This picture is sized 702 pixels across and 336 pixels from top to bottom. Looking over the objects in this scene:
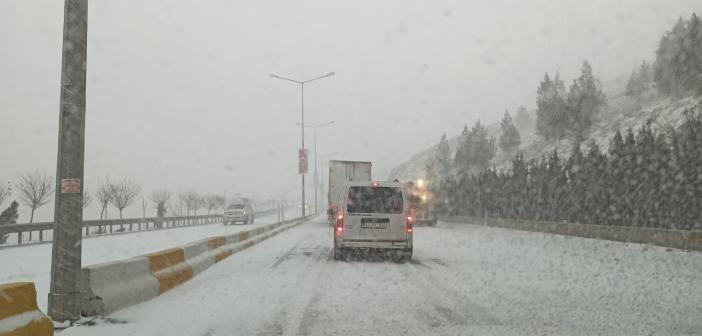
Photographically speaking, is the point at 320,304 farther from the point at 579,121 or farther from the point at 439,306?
the point at 579,121

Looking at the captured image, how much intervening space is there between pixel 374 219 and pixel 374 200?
18.1 inches

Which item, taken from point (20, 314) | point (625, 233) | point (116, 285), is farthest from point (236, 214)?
point (20, 314)

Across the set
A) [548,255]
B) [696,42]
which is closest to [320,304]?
[548,255]

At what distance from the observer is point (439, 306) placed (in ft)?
25.2

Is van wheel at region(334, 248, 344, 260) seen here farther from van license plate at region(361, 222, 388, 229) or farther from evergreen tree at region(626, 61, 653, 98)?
evergreen tree at region(626, 61, 653, 98)

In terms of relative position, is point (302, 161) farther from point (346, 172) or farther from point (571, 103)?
point (571, 103)

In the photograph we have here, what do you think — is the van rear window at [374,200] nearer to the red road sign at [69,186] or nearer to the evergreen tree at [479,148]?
the red road sign at [69,186]

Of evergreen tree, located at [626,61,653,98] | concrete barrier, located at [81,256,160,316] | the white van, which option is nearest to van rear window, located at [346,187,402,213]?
the white van

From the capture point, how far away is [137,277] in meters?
8.26

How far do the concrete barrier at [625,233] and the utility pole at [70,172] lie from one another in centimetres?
1570

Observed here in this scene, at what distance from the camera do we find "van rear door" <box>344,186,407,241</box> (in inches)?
551

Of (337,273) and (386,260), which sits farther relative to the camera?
(386,260)

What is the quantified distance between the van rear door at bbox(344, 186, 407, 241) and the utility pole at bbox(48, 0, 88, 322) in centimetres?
802

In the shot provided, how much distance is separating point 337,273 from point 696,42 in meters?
84.9
